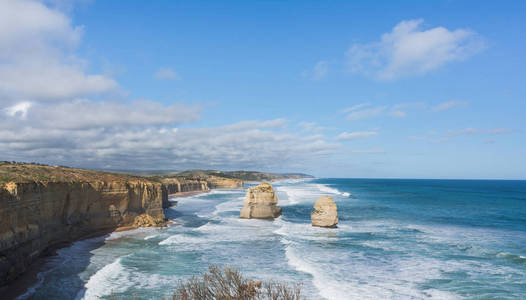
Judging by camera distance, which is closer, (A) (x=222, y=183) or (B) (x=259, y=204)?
(B) (x=259, y=204)

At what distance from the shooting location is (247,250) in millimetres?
23281

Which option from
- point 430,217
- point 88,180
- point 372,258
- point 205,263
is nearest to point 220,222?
point 88,180

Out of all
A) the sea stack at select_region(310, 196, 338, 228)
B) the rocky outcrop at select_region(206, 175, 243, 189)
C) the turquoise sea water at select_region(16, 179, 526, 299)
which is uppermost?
the sea stack at select_region(310, 196, 338, 228)

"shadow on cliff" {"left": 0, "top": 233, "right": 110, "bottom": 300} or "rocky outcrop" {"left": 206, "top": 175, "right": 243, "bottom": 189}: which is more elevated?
"shadow on cliff" {"left": 0, "top": 233, "right": 110, "bottom": 300}

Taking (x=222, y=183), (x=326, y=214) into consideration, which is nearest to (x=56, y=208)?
(x=326, y=214)

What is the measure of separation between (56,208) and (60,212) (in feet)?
3.41

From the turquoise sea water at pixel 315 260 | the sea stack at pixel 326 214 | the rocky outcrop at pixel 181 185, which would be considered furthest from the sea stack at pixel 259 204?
the rocky outcrop at pixel 181 185

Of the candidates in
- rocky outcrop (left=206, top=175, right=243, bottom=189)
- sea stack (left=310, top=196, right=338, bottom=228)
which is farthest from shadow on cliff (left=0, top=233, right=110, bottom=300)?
rocky outcrop (left=206, top=175, right=243, bottom=189)

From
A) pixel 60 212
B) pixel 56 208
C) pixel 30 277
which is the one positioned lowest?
pixel 30 277

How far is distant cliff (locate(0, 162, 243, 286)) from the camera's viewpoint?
16.3 meters

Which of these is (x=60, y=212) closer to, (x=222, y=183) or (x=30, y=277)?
(x=30, y=277)

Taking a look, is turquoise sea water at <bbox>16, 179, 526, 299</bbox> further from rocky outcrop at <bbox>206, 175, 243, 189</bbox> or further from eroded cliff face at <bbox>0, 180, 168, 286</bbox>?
rocky outcrop at <bbox>206, 175, 243, 189</bbox>

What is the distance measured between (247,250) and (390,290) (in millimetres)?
10640

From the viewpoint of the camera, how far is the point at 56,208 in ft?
74.3
